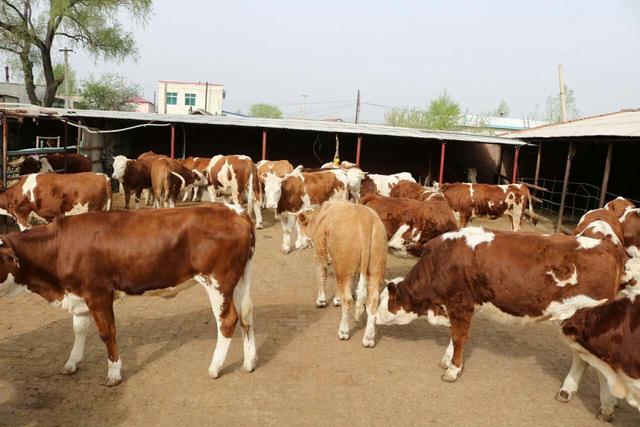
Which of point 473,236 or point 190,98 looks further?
point 190,98

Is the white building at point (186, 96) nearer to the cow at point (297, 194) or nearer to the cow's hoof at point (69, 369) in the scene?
the cow at point (297, 194)

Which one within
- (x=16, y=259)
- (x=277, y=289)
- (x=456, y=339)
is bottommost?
(x=277, y=289)

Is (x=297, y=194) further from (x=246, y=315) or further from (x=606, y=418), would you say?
(x=606, y=418)

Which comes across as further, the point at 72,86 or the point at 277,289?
the point at 72,86

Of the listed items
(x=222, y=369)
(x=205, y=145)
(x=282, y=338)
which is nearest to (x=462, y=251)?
(x=282, y=338)

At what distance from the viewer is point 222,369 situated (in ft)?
16.3

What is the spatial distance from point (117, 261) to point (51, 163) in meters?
11.2

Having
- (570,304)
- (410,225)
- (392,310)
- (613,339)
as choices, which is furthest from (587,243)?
(410,225)

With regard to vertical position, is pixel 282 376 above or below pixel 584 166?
below

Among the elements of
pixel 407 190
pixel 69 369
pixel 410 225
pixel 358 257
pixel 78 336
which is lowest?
pixel 69 369

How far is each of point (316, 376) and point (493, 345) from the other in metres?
2.41

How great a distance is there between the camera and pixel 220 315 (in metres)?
4.75

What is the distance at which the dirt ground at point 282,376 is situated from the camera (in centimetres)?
421

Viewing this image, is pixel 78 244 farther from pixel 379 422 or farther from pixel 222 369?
pixel 379 422
